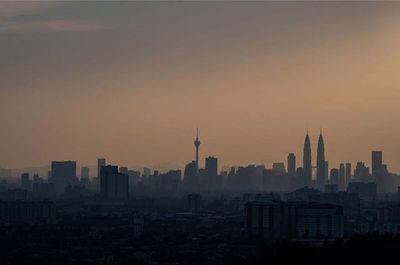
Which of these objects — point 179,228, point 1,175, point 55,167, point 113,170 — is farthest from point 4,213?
point 1,175

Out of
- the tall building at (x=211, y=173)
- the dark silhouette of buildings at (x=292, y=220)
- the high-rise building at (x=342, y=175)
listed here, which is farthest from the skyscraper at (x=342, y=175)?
the dark silhouette of buildings at (x=292, y=220)

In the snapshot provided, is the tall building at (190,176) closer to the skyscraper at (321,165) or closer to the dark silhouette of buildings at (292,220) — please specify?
A: the skyscraper at (321,165)

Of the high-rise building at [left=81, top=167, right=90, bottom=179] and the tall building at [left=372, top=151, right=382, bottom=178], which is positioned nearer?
the tall building at [left=372, top=151, right=382, bottom=178]

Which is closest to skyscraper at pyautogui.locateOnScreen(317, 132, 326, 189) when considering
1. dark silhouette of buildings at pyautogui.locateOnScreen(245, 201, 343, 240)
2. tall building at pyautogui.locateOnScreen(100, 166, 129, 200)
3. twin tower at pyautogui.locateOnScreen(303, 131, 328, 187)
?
twin tower at pyautogui.locateOnScreen(303, 131, 328, 187)

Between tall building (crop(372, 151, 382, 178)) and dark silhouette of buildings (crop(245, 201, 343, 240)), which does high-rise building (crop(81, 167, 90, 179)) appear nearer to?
tall building (crop(372, 151, 382, 178))

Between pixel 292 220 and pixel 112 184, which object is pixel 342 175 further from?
pixel 292 220

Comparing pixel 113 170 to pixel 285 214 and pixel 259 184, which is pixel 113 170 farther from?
pixel 285 214
